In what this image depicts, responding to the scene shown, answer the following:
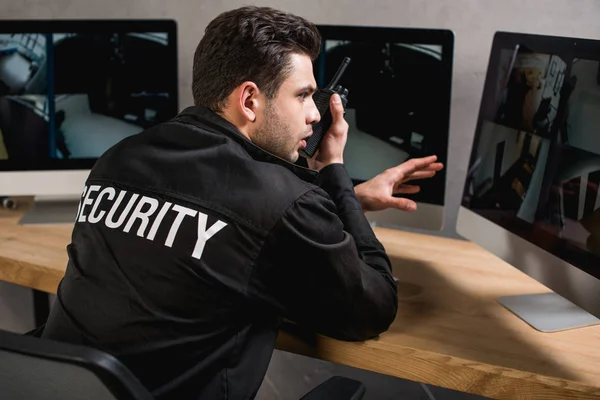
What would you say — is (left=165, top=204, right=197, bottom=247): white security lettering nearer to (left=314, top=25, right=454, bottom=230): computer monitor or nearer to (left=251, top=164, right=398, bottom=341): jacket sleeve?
(left=251, top=164, right=398, bottom=341): jacket sleeve

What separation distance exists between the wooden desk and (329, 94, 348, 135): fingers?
1.11 feet

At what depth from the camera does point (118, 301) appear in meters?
1.12

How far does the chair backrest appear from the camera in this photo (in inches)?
31.8

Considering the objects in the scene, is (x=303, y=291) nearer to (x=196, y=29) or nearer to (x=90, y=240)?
(x=90, y=240)

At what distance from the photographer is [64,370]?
2.69 ft

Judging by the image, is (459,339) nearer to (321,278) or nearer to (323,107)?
(321,278)

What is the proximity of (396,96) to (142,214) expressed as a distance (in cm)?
75

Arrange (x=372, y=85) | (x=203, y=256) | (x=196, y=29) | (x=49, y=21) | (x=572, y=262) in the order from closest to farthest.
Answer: (x=203, y=256)
(x=572, y=262)
(x=372, y=85)
(x=49, y=21)
(x=196, y=29)

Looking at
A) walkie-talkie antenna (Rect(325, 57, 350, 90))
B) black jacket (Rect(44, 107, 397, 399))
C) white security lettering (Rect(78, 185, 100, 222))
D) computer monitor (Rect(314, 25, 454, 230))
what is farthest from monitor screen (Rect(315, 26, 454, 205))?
white security lettering (Rect(78, 185, 100, 222))

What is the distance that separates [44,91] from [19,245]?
1.35 feet

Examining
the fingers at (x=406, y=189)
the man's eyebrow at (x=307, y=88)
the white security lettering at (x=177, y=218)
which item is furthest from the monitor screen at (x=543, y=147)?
the white security lettering at (x=177, y=218)

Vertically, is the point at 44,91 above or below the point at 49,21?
below

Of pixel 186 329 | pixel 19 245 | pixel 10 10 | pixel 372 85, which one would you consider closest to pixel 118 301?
pixel 186 329

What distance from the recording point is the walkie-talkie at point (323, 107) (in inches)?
59.1
